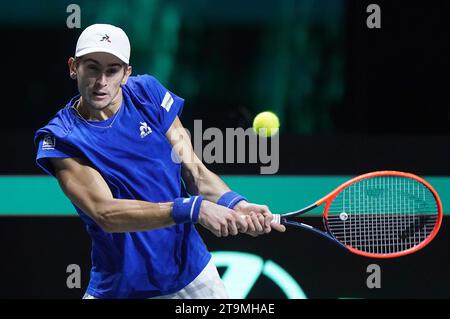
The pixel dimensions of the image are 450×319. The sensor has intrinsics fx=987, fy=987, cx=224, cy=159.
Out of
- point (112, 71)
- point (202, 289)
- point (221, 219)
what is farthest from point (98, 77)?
point (202, 289)

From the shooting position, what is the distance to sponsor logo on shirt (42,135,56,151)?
347cm

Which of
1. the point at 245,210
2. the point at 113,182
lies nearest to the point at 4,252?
the point at 113,182

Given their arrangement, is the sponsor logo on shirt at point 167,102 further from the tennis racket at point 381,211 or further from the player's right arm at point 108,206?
the tennis racket at point 381,211

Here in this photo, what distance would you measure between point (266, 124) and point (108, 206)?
168cm

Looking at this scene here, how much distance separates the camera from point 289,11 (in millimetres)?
4918

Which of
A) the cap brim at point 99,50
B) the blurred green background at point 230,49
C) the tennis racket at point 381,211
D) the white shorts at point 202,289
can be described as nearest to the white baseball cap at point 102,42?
the cap brim at point 99,50

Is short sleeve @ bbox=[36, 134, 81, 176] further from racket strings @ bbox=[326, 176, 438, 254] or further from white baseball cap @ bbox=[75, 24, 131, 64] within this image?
racket strings @ bbox=[326, 176, 438, 254]

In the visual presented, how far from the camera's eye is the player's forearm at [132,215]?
3.35m

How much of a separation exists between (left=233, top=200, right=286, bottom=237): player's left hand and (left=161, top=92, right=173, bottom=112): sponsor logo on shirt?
54 cm

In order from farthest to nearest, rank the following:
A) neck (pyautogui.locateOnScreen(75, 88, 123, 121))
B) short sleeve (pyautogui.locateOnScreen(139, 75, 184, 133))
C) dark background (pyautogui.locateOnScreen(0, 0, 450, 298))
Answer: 1. dark background (pyautogui.locateOnScreen(0, 0, 450, 298))
2. short sleeve (pyautogui.locateOnScreen(139, 75, 184, 133))
3. neck (pyautogui.locateOnScreen(75, 88, 123, 121))

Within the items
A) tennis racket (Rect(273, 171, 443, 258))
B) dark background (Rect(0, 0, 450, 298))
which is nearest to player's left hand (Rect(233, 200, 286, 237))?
tennis racket (Rect(273, 171, 443, 258))

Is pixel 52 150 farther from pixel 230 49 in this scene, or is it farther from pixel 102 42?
pixel 230 49

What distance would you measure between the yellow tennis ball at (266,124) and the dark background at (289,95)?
4cm

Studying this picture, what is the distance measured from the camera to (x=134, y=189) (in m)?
3.58
